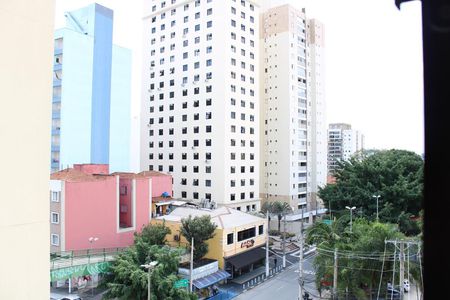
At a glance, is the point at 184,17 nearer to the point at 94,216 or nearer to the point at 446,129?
the point at 94,216

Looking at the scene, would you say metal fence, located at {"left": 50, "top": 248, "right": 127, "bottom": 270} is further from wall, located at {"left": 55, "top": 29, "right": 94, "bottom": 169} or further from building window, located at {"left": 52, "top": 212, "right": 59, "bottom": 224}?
wall, located at {"left": 55, "top": 29, "right": 94, "bottom": 169}

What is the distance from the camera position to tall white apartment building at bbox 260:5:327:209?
1055 inches

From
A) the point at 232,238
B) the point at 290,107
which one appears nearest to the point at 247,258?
the point at 232,238

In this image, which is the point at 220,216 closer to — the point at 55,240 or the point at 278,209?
the point at 55,240

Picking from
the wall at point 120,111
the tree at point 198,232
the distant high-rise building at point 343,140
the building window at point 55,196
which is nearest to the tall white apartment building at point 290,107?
the wall at point 120,111

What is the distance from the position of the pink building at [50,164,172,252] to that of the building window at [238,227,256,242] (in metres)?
3.77

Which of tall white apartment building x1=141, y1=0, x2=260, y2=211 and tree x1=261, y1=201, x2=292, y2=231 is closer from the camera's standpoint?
tall white apartment building x1=141, y1=0, x2=260, y2=211

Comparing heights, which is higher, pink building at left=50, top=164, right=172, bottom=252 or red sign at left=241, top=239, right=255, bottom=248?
pink building at left=50, top=164, right=172, bottom=252

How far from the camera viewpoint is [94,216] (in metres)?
13.0

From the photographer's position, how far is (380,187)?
17.8 m

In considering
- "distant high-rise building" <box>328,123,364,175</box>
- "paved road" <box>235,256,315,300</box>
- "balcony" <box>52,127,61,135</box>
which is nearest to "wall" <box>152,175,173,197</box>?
"paved road" <box>235,256,315,300</box>

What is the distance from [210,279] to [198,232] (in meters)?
1.57

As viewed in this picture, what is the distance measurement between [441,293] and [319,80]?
30.8 meters

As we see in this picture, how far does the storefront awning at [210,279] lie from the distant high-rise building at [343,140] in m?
41.2
